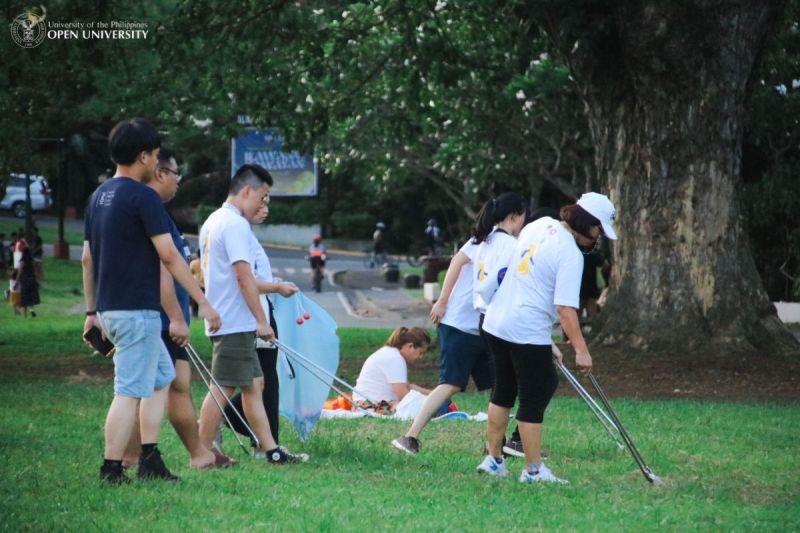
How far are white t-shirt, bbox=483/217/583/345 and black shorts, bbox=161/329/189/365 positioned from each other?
5.86ft

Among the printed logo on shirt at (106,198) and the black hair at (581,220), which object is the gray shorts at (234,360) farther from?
the black hair at (581,220)

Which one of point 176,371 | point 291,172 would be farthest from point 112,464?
point 291,172

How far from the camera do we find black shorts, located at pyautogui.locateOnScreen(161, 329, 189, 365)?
25.4 ft

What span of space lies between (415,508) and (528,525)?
0.61 m

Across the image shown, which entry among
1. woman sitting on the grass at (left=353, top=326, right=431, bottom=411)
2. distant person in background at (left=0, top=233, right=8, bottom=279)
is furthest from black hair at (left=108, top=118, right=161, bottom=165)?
distant person in background at (left=0, top=233, right=8, bottom=279)

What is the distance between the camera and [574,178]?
102ft

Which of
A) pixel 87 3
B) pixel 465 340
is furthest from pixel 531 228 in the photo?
pixel 87 3

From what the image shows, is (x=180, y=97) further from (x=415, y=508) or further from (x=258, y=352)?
(x=415, y=508)

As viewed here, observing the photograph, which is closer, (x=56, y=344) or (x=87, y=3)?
(x=87, y=3)

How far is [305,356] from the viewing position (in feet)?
29.8

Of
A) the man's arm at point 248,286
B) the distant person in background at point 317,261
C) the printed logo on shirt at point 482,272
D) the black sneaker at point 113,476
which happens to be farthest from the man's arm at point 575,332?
the distant person in background at point 317,261

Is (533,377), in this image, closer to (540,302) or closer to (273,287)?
(540,302)

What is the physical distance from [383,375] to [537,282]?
4153 millimetres

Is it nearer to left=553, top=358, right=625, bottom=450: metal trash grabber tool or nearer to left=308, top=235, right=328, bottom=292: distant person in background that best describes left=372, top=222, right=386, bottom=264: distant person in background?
left=308, top=235, right=328, bottom=292: distant person in background
